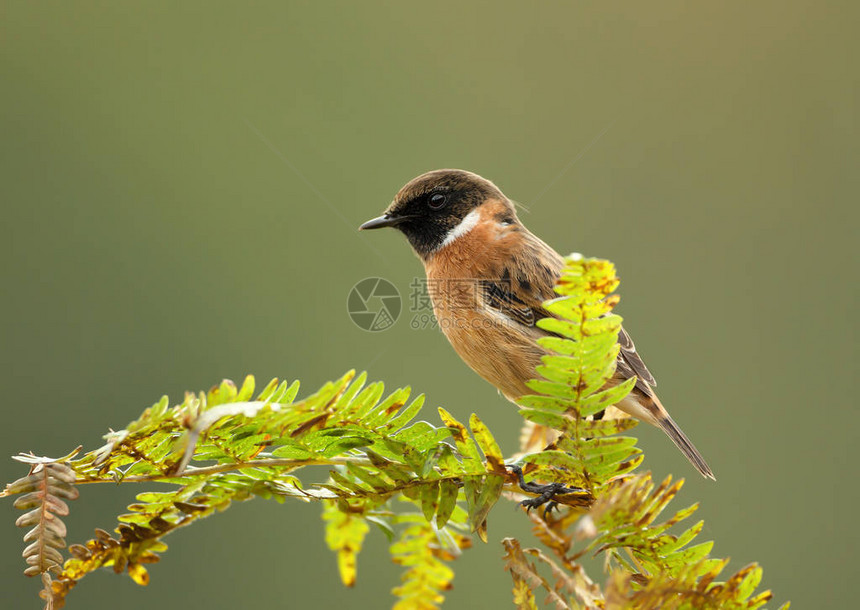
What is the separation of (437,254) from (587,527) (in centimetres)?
339

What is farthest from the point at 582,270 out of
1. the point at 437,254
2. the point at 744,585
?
the point at 437,254

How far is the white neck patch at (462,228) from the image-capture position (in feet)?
14.4

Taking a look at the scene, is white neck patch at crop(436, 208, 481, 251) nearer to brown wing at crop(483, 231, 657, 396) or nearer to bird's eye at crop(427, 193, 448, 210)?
bird's eye at crop(427, 193, 448, 210)

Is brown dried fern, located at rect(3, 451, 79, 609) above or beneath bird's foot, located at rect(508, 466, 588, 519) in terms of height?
beneath

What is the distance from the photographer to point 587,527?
1063mm

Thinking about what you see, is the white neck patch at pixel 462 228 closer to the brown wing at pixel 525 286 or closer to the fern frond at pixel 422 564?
the brown wing at pixel 525 286

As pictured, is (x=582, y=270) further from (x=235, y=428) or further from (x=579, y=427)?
(x=235, y=428)

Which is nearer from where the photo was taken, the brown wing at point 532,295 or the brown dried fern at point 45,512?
the brown dried fern at point 45,512

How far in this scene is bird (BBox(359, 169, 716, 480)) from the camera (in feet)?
11.5

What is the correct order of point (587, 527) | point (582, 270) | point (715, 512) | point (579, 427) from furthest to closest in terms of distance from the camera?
point (715, 512) → point (579, 427) → point (582, 270) → point (587, 527)

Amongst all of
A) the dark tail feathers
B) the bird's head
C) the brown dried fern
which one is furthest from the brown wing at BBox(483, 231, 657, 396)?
the brown dried fern

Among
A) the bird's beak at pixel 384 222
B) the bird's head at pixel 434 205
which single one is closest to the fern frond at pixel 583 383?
the bird's head at pixel 434 205

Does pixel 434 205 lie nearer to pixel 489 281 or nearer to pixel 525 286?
pixel 489 281
